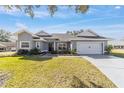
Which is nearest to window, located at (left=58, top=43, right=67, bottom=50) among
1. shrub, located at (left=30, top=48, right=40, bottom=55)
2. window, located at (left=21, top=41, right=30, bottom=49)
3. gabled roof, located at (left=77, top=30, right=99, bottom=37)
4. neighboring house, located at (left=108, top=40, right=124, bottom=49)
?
gabled roof, located at (left=77, top=30, right=99, bottom=37)

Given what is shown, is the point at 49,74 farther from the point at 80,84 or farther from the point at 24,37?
the point at 24,37

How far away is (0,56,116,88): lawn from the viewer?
29.9ft

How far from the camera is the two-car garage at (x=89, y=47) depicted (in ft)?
61.2

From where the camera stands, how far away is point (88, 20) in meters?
13.4

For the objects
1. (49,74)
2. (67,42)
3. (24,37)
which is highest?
(24,37)

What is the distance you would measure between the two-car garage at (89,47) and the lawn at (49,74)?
19.6 feet

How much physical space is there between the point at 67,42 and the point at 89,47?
2.48 m

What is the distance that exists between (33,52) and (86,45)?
203 inches

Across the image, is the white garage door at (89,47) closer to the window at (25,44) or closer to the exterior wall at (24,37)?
the exterior wall at (24,37)

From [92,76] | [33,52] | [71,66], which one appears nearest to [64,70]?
[71,66]

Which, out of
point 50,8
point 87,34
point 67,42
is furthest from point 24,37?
point 50,8

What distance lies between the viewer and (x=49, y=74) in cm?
1066

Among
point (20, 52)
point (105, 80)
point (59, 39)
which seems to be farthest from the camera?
point (59, 39)
